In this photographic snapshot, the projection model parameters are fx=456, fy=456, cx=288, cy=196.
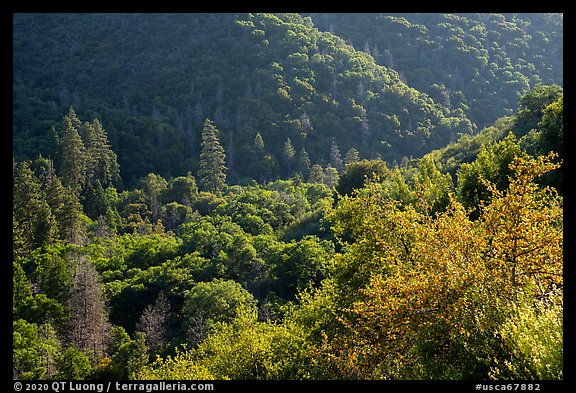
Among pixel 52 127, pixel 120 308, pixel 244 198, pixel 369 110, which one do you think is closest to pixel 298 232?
pixel 244 198

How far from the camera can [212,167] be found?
88.9 meters

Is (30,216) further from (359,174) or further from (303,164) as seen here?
(303,164)

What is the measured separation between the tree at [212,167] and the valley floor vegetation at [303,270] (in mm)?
452

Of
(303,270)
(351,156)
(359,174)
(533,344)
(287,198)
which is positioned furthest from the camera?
(351,156)

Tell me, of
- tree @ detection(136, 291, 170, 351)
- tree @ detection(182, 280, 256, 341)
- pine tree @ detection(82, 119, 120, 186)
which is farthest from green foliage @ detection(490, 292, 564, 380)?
pine tree @ detection(82, 119, 120, 186)

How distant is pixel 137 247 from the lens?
161 ft

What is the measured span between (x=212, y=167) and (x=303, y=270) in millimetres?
55632

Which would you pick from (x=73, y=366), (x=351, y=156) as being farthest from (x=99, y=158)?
(x=73, y=366)

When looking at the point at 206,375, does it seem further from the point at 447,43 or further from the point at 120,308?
the point at 447,43

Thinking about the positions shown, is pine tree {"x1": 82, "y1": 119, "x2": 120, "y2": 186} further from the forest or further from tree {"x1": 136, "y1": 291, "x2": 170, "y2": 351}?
tree {"x1": 136, "y1": 291, "x2": 170, "y2": 351}

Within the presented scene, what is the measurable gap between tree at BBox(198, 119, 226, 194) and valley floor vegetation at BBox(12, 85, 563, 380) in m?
0.45

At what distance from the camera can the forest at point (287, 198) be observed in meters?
10.1

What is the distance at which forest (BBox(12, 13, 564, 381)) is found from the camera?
1010 cm

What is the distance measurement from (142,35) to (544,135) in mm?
127783
